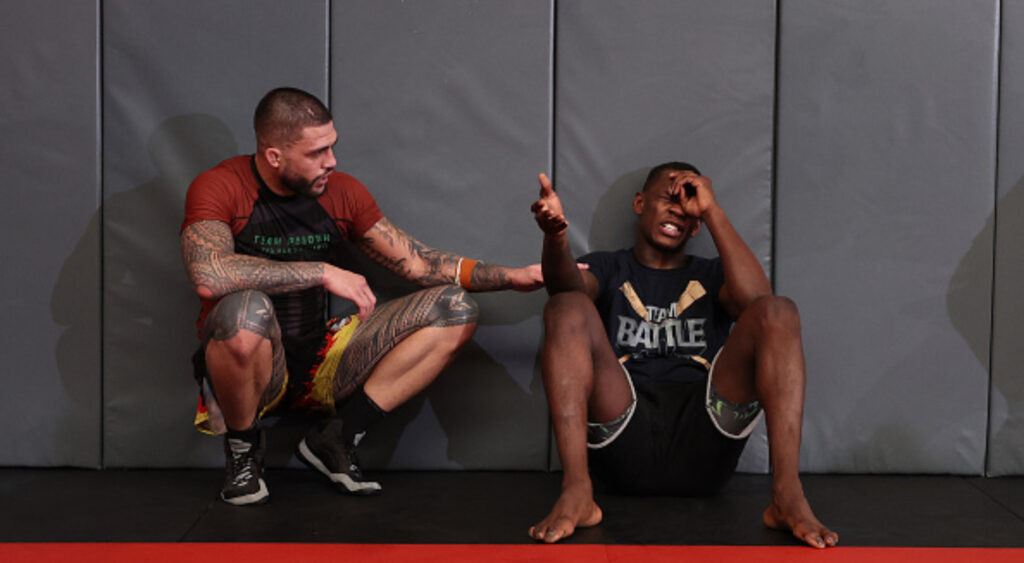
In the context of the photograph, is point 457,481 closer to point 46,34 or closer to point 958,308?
point 958,308

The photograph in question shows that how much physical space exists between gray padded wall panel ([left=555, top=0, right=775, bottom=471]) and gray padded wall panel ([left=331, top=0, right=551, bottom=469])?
106mm

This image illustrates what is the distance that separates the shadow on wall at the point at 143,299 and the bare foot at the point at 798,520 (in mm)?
1838

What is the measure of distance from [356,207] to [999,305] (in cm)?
212

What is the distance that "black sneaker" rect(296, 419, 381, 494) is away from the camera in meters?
2.54

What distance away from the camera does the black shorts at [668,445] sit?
2.34m

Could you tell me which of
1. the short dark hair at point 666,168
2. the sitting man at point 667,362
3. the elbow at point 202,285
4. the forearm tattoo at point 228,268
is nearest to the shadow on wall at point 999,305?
the sitting man at point 667,362

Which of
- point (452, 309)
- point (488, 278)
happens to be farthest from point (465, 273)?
point (452, 309)

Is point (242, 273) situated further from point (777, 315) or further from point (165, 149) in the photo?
point (777, 315)

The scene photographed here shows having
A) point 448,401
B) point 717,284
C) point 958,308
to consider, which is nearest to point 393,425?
point 448,401

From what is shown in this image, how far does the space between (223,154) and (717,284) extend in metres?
1.63

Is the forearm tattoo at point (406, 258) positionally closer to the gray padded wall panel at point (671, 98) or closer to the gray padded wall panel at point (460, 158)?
the gray padded wall panel at point (460, 158)

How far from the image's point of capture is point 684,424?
2.36m

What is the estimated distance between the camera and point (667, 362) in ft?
8.25

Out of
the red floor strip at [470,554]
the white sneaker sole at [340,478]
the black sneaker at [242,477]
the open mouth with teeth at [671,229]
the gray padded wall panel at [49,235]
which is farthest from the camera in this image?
the gray padded wall panel at [49,235]
